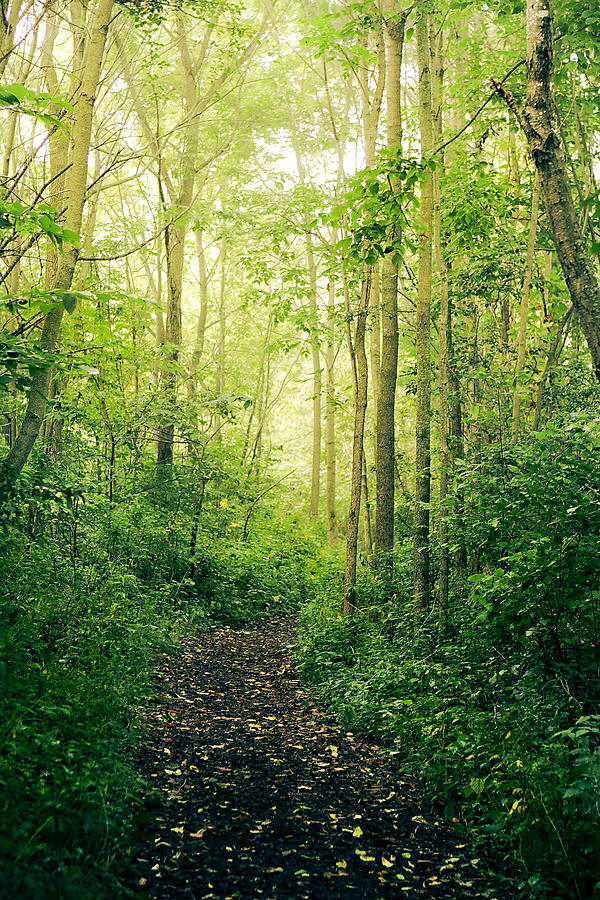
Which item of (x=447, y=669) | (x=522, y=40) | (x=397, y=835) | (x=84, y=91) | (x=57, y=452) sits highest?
(x=522, y=40)

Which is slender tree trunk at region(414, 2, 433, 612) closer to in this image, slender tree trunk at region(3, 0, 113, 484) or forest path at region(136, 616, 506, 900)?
forest path at region(136, 616, 506, 900)

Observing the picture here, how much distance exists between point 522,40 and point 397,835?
1039 cm

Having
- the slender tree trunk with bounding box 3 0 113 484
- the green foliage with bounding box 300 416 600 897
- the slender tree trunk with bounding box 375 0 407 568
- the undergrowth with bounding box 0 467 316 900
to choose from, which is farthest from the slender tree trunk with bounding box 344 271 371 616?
the slender tree trunk with bounding box 3 0 113 484

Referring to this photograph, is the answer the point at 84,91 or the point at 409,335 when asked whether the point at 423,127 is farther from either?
the point at 409,335

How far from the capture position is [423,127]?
7414 mm

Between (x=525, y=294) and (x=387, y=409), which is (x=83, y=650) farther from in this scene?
(x=525, y=294)

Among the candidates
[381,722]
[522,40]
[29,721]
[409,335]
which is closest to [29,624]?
[29,721]

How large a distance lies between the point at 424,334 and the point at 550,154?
328 centimetres

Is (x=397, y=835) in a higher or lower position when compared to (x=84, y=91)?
lower

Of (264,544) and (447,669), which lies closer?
(447,669)

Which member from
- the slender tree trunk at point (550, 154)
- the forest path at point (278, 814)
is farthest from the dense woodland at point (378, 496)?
the forest path at point (278, 814)

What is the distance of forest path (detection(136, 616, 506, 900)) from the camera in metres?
3.27

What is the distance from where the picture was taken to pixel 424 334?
24.0 feet

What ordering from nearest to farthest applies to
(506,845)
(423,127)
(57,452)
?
(506,845) < (423,127) < (57,452)
